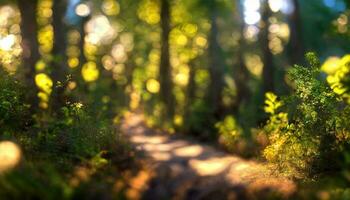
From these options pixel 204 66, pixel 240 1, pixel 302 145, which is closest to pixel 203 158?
pixel 302 145

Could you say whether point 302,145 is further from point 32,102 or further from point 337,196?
point 32,102

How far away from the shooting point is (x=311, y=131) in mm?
10711

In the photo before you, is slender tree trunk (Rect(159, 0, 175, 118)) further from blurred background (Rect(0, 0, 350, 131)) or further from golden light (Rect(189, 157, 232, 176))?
golden light (Rect(189, 157, 232, 176))

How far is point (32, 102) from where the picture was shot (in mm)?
14141

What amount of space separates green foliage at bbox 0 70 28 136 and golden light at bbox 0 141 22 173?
2542 millimetres

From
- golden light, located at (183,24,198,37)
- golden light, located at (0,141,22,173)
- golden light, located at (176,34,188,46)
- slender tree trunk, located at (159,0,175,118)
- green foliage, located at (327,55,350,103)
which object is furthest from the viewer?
golden light, located at (176,34,188,46)

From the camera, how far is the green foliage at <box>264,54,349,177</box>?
1041 cm

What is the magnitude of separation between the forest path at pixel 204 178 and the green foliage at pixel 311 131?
476 mm

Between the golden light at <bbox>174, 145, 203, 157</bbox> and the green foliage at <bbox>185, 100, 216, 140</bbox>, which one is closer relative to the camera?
the golden light at <bbox>174, 145, 203, 157</bbox>

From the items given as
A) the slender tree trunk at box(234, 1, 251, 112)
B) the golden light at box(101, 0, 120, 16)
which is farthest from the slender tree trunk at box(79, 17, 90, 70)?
the slender tree trunk at box(234, 1, 251, 112)

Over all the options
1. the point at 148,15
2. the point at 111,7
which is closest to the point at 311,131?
the point at 148,15

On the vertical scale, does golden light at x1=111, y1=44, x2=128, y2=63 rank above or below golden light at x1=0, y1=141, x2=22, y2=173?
above

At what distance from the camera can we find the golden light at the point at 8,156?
23.8 feet

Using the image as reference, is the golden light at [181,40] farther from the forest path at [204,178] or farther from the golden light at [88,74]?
the forest path at [204,178]
